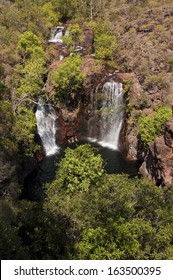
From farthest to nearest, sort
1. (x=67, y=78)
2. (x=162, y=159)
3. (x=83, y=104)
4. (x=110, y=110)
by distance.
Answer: (x=83, y=104)
(x=110, y=110)
(x=67, y=78)
(x=162, y=159)

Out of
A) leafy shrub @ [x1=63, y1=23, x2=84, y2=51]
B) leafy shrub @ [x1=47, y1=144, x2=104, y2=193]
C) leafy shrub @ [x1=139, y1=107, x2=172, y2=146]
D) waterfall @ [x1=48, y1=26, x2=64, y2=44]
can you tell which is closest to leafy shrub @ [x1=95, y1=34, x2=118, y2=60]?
leafy shrub @ [x1=63, y1=23, x2=84, y2=51]

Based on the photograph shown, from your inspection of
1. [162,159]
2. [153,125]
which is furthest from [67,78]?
[162,159]

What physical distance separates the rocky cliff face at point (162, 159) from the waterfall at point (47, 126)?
16.7 metres

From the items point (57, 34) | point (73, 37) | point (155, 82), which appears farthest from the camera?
point (57, 34)

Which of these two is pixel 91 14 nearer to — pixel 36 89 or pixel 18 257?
pixel 36 89

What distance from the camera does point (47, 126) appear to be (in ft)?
168

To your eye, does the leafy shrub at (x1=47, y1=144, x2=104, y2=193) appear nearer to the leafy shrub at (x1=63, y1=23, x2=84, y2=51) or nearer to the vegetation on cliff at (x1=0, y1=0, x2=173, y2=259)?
the vegetation on cliff at (x1=0, y1=0, x2=173, y2=259)

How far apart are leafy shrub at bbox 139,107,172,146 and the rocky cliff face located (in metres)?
3.03

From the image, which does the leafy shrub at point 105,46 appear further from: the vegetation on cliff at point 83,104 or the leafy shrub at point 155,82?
the leafy shrub at point 155,82

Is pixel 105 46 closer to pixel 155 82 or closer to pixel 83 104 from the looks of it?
pixel 155 82

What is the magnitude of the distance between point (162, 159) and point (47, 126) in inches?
858

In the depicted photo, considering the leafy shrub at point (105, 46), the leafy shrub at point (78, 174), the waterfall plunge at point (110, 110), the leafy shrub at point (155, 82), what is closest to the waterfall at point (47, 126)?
the waterfall plunge at point (110, 110)

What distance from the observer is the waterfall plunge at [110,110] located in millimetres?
50969

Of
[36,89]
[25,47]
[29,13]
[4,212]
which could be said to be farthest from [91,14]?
[4,212]
